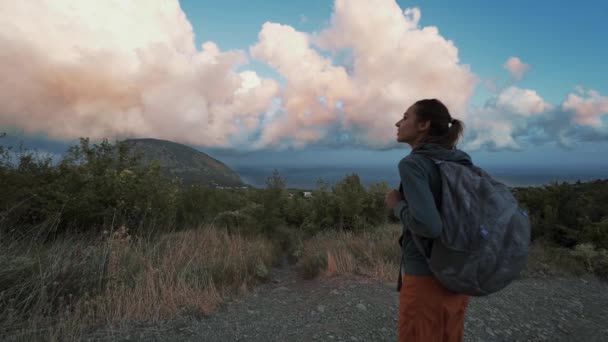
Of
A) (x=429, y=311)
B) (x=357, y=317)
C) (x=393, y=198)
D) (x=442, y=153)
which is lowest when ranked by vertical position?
(x=357, y=317)

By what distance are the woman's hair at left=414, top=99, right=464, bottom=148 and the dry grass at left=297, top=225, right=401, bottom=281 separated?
394cm

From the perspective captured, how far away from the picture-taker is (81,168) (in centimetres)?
673

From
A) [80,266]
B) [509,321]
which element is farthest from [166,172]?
[509,321]

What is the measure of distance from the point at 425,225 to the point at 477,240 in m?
0.26

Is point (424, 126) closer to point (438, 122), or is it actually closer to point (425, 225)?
point (438, 122)

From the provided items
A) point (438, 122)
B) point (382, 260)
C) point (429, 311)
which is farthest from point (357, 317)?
point (438, 122)

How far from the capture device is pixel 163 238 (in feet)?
21.4

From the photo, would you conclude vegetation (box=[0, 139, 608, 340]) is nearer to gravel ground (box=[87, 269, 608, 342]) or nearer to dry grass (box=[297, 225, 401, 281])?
dry grass (box=[297, 225, 401, 281])

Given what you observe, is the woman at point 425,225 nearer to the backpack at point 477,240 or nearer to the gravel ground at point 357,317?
the backpack at point 477,240

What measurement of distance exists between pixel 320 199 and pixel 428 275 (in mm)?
8470

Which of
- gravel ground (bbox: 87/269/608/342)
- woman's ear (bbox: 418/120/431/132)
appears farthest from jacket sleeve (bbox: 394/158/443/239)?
gravel ground (bbox: 87/269/608/342)

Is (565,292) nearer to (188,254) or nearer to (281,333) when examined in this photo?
(281,333)

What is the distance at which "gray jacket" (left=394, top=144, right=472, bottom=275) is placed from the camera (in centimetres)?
152

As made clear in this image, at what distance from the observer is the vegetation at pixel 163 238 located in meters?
3.90
